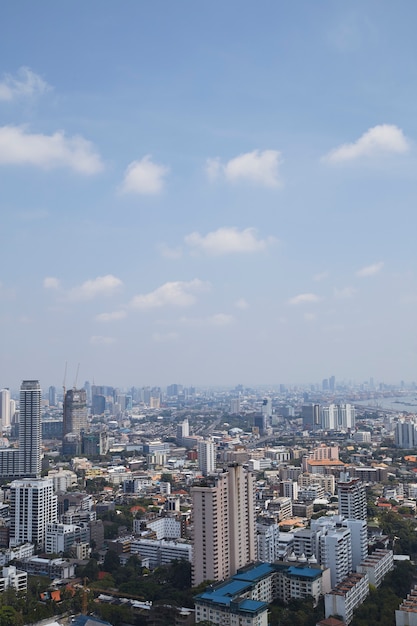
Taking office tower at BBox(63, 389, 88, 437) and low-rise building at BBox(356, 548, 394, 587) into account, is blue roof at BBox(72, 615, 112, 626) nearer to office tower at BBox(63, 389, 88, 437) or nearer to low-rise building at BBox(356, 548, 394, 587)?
low-rise building at BBox(356, 548, 394, 587)

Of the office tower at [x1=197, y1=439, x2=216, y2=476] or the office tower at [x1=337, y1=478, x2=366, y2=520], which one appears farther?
the office tower at [x1=197, y1=439, x2=216, y2=476]

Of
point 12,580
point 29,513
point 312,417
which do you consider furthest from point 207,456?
point 312,417

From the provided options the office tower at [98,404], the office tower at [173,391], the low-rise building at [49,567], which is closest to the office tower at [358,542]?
the low-rise building at [49,567]

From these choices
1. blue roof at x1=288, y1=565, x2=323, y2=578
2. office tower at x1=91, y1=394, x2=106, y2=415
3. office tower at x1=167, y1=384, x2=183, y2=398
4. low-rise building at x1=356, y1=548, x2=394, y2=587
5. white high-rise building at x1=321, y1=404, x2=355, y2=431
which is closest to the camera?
blue roof at x1=288, y1=565, x2=323, y2=578

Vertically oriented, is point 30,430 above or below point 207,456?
above

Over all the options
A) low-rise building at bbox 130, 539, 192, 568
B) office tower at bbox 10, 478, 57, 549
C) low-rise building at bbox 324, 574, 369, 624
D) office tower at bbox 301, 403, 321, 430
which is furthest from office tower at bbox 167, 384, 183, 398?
low-rise building at bbox 324, 574, 369, 624

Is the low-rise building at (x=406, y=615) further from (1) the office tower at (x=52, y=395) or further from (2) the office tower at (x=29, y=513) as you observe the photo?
(1) the office tower at (x=52, y=395)

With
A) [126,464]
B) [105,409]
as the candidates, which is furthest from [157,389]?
[126,464]

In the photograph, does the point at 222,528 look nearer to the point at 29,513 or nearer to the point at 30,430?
the point at 29,513
